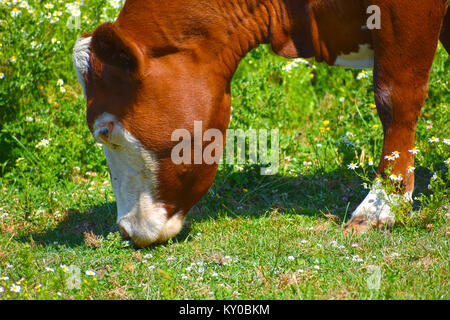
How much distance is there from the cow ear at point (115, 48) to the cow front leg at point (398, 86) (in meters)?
1.30

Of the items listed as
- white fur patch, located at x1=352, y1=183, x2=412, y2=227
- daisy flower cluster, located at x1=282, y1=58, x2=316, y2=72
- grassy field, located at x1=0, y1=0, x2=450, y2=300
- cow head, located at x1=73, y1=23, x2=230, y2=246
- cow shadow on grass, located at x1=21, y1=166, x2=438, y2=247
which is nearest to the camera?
grassy field, located at x1=0, y1=0, x2=450, y2=300

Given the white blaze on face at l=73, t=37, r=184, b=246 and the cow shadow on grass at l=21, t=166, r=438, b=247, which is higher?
the white blaze on face at l=73, t=37, r=184, b=246

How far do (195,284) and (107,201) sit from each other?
1622 mm

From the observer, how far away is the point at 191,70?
339 cm

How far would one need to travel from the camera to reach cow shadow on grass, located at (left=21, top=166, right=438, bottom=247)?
164 inches

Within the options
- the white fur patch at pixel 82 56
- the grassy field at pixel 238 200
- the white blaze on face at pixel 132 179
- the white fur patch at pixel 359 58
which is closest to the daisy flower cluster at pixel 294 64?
the grassy field at pixel 238 200

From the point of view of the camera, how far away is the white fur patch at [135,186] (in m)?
3.42

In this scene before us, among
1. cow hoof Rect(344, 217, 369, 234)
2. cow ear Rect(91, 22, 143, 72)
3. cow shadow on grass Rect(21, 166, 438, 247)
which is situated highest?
cow ear Rect(91, 22, 143, 72)

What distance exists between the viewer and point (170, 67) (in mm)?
3365

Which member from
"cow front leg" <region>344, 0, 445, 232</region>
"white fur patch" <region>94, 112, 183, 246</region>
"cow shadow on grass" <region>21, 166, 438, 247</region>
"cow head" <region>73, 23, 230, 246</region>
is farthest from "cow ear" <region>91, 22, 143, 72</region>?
"cow front leg" <region>344, 0, 445, 232</region>

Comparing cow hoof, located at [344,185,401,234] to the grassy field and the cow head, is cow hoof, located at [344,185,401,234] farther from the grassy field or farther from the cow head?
the cow head

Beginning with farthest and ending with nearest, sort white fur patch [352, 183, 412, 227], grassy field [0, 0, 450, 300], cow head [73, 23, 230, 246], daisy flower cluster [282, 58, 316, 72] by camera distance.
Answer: daisy flower cluster [282, 58, 316, 72] < white fur patch [352, 183, 412, 227] < cow head [73, 23, 230, 246] < grassy field [0, 0, 450, 300]

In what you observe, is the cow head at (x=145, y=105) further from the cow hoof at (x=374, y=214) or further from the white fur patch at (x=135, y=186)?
the cow hoof at (x=374, y=214)

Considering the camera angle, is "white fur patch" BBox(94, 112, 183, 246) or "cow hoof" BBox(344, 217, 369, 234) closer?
"white fur patch" BBox(94, 112, 183, 246)
